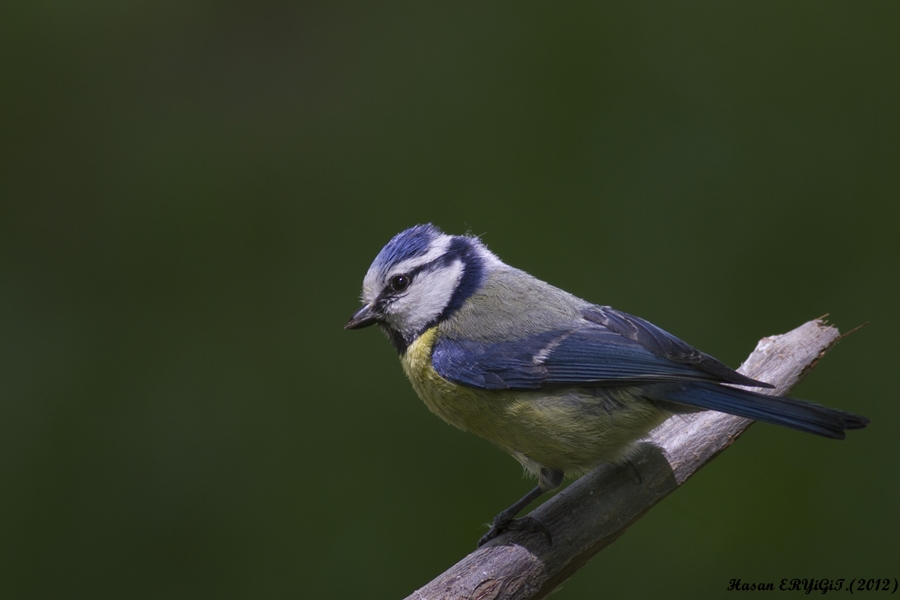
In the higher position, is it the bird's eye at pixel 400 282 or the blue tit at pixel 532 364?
the bird's eye at pixel 400 282

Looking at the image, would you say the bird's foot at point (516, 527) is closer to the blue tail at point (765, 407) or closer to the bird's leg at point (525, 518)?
the bird's leg at point (525, 518)

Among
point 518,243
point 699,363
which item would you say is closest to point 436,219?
point 518,243

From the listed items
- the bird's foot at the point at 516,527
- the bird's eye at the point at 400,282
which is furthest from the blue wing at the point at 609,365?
the bird's foot at the point at 516,527

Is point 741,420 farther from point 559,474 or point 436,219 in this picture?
point 436,219

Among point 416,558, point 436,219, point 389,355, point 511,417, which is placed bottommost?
point 416,558

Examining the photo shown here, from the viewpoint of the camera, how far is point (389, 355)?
2160 mm

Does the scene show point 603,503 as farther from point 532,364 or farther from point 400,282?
→ point 400,282

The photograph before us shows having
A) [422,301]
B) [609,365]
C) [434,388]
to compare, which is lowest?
[609,365]

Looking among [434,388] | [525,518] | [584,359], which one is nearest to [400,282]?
[434,388]

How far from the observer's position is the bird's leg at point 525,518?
1325 mm

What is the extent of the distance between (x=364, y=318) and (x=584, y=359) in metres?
0.40

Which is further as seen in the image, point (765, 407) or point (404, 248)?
point (404, 248)

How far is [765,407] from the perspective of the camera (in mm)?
1120

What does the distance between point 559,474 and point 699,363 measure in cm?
33
